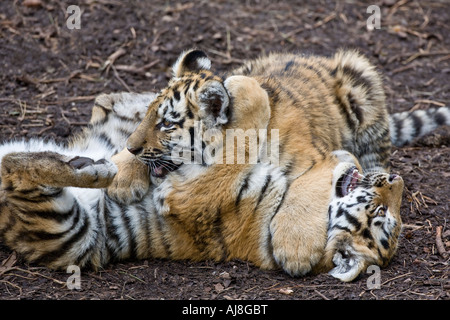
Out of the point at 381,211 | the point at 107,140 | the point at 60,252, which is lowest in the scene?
the point at 60,252

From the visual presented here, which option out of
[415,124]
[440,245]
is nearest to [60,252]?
[440,245]

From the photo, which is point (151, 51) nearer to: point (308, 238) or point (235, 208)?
point (235, 208)

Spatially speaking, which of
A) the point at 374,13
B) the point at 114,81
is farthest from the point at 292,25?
the point at 114,81

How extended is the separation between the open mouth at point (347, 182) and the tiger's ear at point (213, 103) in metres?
0.99

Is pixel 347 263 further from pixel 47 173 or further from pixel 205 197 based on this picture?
pixel 47 173

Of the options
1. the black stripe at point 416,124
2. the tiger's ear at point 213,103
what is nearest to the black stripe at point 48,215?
the tiger's ear at point 213,103

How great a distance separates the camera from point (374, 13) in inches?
329

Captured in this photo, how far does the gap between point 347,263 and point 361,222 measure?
336 millimetres

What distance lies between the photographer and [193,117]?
4469 millimetres

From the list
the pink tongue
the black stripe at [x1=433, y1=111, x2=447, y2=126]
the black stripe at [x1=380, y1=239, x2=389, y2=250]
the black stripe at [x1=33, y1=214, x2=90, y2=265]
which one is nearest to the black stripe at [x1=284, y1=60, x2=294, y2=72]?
the pink tongue

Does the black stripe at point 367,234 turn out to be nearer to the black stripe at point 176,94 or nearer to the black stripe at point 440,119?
the black stripe at point 176,94

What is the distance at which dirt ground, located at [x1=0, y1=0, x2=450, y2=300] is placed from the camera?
13.6ft

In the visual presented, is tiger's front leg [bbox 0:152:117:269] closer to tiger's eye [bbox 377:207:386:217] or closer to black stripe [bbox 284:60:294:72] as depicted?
tiger's eye [bbox 377:207:386:217]

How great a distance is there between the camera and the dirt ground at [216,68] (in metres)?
4.15
